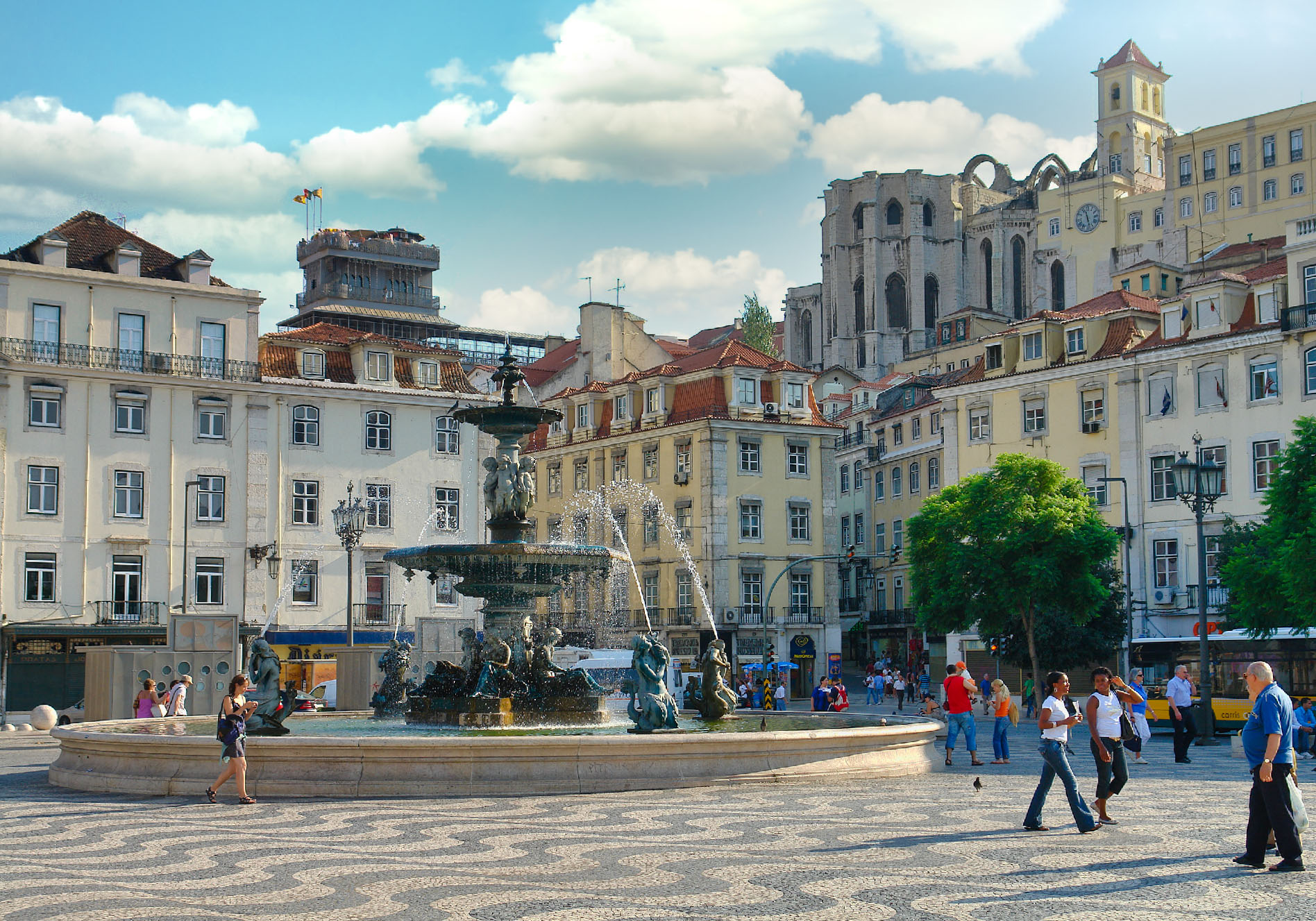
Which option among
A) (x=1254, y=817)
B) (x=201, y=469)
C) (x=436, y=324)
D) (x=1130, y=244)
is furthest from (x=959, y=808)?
(x=1130, y=244)

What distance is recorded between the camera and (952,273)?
120 metres

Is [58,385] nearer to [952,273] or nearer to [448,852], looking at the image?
[448,852]

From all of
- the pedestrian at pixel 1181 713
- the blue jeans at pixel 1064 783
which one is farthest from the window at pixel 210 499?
the blue jeans at pixel 1064 783

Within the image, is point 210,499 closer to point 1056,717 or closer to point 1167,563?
point 1167,563

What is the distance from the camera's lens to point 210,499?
150 ft

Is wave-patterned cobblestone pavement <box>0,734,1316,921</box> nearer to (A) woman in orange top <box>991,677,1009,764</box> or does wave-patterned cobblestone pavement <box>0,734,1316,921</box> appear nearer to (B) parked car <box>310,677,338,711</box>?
(A) woman in orange top <box>991,677,1009,764</box>

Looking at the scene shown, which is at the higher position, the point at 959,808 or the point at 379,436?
the point at 379,436

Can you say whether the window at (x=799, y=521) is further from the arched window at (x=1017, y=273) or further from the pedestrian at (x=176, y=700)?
the arched window at (x=1017, y=273)

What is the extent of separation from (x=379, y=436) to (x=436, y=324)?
44.4m

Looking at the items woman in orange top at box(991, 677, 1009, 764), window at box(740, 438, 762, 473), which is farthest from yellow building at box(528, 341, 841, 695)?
woman in orange top at box(991, 677, 1009, 764)

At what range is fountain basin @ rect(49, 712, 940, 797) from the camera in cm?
1542

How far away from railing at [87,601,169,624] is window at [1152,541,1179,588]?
98.7 feet

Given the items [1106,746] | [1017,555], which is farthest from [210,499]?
[1106,746]

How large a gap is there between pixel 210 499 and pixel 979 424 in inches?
1047
